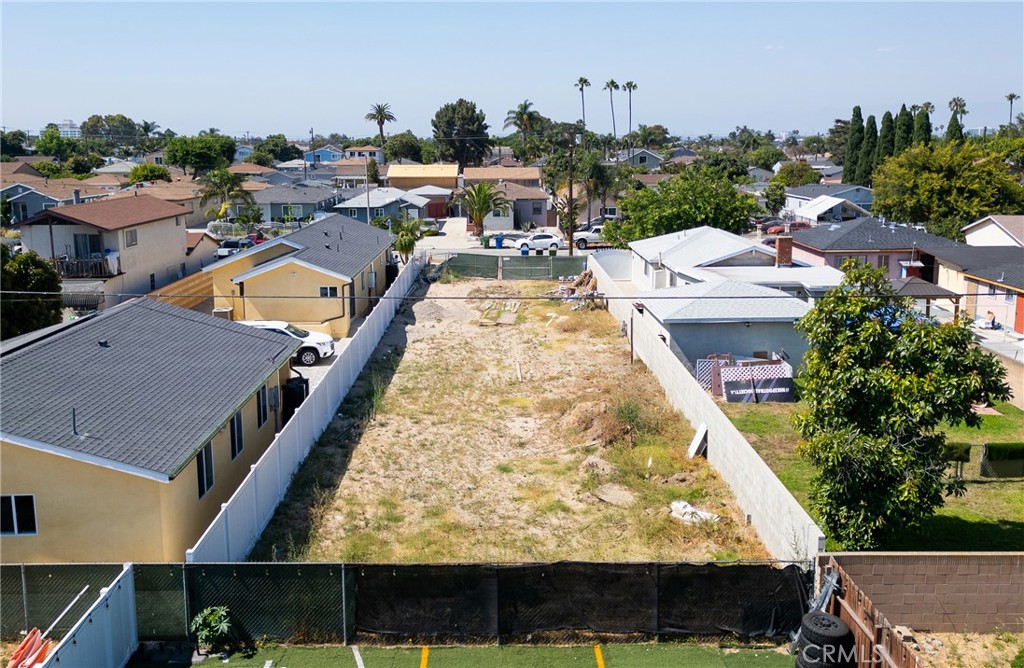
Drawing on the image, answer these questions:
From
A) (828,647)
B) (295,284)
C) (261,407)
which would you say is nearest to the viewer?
(828,647)

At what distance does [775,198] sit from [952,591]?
241 feet

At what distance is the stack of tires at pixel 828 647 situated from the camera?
13.1 metres

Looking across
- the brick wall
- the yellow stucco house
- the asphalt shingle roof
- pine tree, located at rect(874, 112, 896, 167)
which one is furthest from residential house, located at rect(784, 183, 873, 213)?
the yellow stucco house

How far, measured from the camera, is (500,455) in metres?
23.4

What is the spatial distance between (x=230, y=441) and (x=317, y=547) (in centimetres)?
346

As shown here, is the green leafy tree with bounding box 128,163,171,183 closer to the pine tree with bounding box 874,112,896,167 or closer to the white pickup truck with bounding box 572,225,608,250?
the white pickup truck with bounding box 572,225,608,250

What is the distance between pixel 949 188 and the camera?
57562 mm

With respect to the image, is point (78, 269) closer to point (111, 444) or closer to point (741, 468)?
point (111, 444)

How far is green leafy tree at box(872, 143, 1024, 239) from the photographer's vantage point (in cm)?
5672

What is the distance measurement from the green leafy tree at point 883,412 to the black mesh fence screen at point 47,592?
1147 centimetres

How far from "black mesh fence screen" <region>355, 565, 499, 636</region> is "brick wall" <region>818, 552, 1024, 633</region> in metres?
6.01

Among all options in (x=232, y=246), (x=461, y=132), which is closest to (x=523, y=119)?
(x=461, y=132)

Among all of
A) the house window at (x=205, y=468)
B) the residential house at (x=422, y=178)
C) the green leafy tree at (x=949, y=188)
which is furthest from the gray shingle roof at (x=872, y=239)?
the residential house at (x=422, y=178)

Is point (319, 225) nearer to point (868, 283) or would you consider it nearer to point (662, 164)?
point (868, 283)
